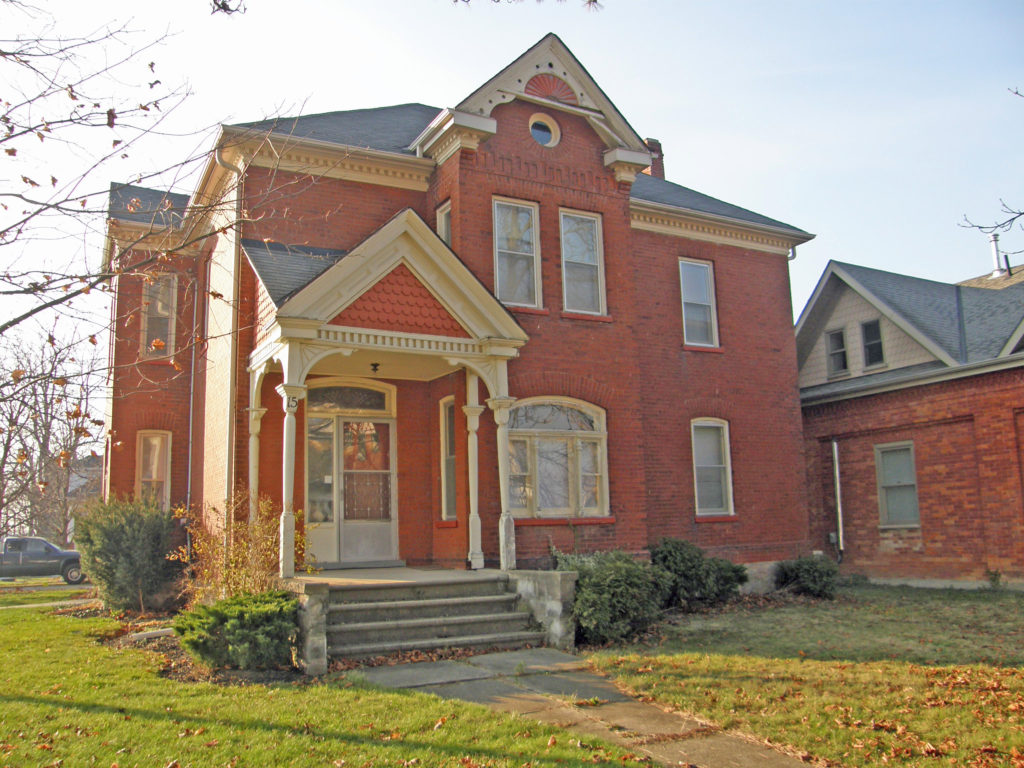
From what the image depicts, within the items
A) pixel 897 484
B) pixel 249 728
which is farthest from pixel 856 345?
pixel 249 728

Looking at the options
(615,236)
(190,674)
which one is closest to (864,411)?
(615,236)

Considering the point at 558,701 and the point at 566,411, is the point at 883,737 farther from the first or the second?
the point at 566,411

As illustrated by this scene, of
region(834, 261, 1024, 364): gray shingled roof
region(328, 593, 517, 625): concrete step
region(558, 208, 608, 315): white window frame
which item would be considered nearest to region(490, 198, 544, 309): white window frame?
region(558, 208, 608, 315): white window frame

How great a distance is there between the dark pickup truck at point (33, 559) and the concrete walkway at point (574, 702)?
→ 23439mm

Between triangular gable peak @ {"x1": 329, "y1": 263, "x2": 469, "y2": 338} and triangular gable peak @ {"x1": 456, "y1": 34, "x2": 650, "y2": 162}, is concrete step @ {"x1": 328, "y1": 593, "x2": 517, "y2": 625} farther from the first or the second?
triangular gable peak @ {"x1": 456, "y1": 34, "x2": 650, "y2": 162}

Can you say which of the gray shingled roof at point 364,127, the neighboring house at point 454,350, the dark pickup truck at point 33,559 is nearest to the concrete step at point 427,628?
the neighboring house at point 454,350

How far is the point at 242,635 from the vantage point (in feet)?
28.1

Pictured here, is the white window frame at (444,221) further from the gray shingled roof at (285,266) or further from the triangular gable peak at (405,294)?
the triangular gable peak at (405,294)

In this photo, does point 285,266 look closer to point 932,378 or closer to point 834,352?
point 932,378

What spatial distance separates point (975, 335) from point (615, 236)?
7.96 m

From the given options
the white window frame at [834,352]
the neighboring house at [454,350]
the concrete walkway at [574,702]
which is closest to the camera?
the concrete walkway at [574,702]

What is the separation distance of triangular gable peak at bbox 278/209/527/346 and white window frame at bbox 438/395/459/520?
1867 mm

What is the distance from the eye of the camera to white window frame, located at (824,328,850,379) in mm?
19520

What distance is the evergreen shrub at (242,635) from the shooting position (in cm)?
857
